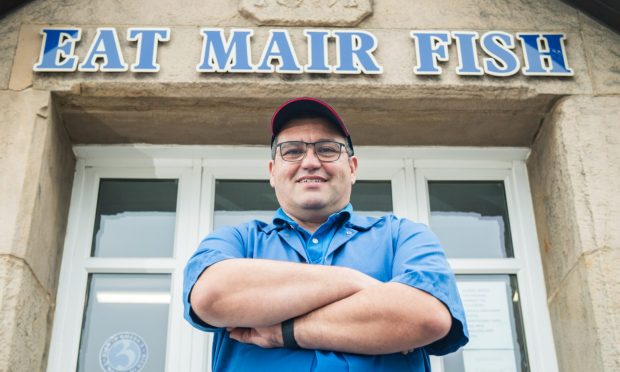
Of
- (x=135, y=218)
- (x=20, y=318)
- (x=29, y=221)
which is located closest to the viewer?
(x=20, y=318)

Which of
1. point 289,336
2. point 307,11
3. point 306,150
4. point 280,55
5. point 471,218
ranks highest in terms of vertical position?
point 307,11

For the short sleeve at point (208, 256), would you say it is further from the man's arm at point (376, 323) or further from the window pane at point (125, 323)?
the window pane at point (125, 323)

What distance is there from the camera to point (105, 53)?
3576 mm

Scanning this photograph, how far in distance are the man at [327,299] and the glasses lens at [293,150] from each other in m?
0.34

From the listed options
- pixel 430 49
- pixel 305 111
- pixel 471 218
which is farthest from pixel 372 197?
pixel 305 111

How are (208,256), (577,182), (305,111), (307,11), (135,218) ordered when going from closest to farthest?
(208,256), (305,111), (577,182), (307,11), (135,218)

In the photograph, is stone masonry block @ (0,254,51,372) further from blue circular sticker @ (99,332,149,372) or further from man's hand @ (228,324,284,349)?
man's hand @ (228,324,284,349)

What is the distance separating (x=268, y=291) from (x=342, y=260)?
0.36m

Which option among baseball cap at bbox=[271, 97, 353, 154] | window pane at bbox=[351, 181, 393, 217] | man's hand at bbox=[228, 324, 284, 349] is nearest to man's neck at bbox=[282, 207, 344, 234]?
baseball cap at bbox=[271, 97, 353, 154]

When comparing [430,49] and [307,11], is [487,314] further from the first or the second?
[307,11]

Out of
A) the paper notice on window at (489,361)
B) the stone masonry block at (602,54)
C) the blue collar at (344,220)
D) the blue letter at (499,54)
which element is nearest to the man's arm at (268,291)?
the blue collar at (344,220)

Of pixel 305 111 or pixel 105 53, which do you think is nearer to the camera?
pixel 305 111

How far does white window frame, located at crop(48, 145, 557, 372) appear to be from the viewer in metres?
3.49

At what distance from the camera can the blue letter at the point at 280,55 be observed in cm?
354
